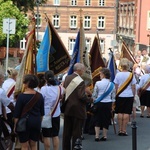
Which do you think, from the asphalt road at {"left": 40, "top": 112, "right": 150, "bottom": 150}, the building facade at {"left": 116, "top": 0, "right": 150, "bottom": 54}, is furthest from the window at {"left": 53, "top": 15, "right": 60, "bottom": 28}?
the asphalt road at {"left": 40, "top": 112, "right": 150, "bottom": 150}

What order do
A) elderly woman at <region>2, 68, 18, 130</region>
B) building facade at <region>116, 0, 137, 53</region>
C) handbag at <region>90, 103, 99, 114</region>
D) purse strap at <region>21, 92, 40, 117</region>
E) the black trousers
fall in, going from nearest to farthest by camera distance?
1. purse strap at <region>21, 92, 40, 117</region>
2. the black trousers
3. elderly woman at <region>2, 68, 18, 130</region>
4. handbag at <region>90, 103, 99, 114</region>
5. building facade at <region>116, 0, 137, 53</region>

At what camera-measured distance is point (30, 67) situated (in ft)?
45.7

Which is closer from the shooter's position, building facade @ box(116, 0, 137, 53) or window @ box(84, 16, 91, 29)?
building facade @ box(116, 0, 137, 53)

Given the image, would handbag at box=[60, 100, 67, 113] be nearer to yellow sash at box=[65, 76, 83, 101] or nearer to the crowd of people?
the crowd of people

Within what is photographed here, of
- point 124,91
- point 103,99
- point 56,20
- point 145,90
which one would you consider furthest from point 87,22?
point 103,99

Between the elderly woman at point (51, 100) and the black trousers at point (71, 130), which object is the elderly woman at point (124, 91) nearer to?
the black trousers at point (71, 130)

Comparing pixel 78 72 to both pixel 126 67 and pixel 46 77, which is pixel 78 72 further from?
pixel 126 67

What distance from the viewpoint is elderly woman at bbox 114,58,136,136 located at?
16.6m

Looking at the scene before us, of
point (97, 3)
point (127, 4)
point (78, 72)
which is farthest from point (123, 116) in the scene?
point (97, 3)

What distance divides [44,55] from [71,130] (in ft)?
8.11

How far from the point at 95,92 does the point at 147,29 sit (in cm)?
5116

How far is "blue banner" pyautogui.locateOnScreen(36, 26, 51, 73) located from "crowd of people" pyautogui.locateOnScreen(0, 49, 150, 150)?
718 mm

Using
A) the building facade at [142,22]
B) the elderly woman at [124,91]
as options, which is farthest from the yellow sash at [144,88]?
the building facade at [142,22]

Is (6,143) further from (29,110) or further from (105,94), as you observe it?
(105,94)
